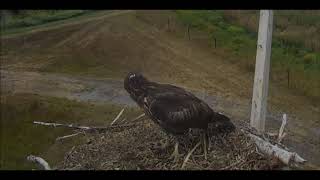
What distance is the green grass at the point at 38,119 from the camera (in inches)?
276

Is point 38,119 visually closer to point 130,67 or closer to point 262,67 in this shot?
point 130,67

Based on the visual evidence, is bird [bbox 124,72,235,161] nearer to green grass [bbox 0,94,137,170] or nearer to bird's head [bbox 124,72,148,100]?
bird's head [bbox 124,72,148,100]

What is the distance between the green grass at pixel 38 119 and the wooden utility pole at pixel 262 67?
2.07 metres

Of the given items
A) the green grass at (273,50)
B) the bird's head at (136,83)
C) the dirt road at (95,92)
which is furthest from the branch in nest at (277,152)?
the green grass at (273,50)

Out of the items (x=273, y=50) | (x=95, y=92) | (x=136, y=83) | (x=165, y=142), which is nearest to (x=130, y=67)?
(x=95, y=92)

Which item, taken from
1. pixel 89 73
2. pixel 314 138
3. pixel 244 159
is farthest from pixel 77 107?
pixel 244 159

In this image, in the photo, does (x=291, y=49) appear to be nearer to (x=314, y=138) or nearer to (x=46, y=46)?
(x=314, y=138)

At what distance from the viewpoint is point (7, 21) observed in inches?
450

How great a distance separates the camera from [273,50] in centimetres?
925

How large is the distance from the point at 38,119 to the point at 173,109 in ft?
11.7

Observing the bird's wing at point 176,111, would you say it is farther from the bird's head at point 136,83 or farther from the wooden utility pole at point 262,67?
the wooden utility pole at point 262,67

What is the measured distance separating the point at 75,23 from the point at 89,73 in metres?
2.68

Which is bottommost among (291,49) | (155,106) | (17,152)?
(17,152)

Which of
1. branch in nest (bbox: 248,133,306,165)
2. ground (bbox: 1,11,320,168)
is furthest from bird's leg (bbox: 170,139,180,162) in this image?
ground (bbox: 1,11,320,168)
